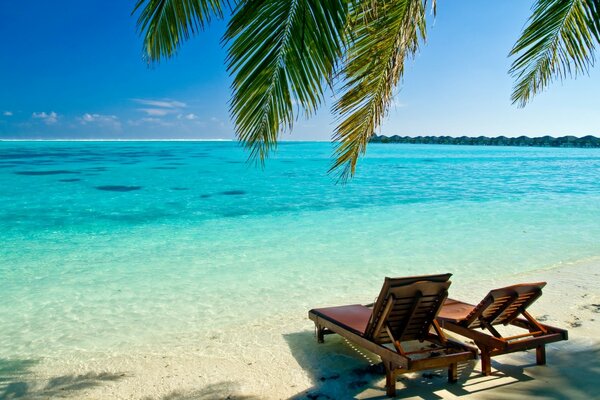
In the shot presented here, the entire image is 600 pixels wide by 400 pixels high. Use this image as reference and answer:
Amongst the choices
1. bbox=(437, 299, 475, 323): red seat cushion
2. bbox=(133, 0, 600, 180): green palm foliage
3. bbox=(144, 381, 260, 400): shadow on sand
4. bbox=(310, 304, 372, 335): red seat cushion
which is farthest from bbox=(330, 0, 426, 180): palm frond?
bbox=(144, 381, 260, 400): shadow on sand

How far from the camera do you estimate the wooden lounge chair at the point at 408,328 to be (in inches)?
131

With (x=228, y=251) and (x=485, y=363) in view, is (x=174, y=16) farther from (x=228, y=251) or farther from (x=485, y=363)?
(x=228, y=251)

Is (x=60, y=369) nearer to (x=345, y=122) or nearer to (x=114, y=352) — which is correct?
(x=114, y=352)

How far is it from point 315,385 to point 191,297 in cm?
340

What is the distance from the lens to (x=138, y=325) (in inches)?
220

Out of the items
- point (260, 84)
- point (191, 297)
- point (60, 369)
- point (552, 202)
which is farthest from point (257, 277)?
point (552, 202)

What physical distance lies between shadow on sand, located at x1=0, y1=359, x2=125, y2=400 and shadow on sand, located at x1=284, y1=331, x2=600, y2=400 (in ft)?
5.76

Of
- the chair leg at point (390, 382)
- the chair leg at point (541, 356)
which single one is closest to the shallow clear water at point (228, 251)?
the chair leg at point (390, 382)

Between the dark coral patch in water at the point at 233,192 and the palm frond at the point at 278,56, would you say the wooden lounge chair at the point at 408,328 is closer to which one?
the palm frond at the point at 278,56

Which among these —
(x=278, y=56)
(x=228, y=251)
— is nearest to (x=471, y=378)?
(x=278, y=56)

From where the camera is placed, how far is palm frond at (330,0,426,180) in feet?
11.3

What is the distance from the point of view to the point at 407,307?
3.50m

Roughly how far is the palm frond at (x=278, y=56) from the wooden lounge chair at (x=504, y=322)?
2.06 m

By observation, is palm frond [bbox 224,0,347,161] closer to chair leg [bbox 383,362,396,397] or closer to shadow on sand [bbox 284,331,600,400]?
chair leg [bbox 383,362,396,397]
